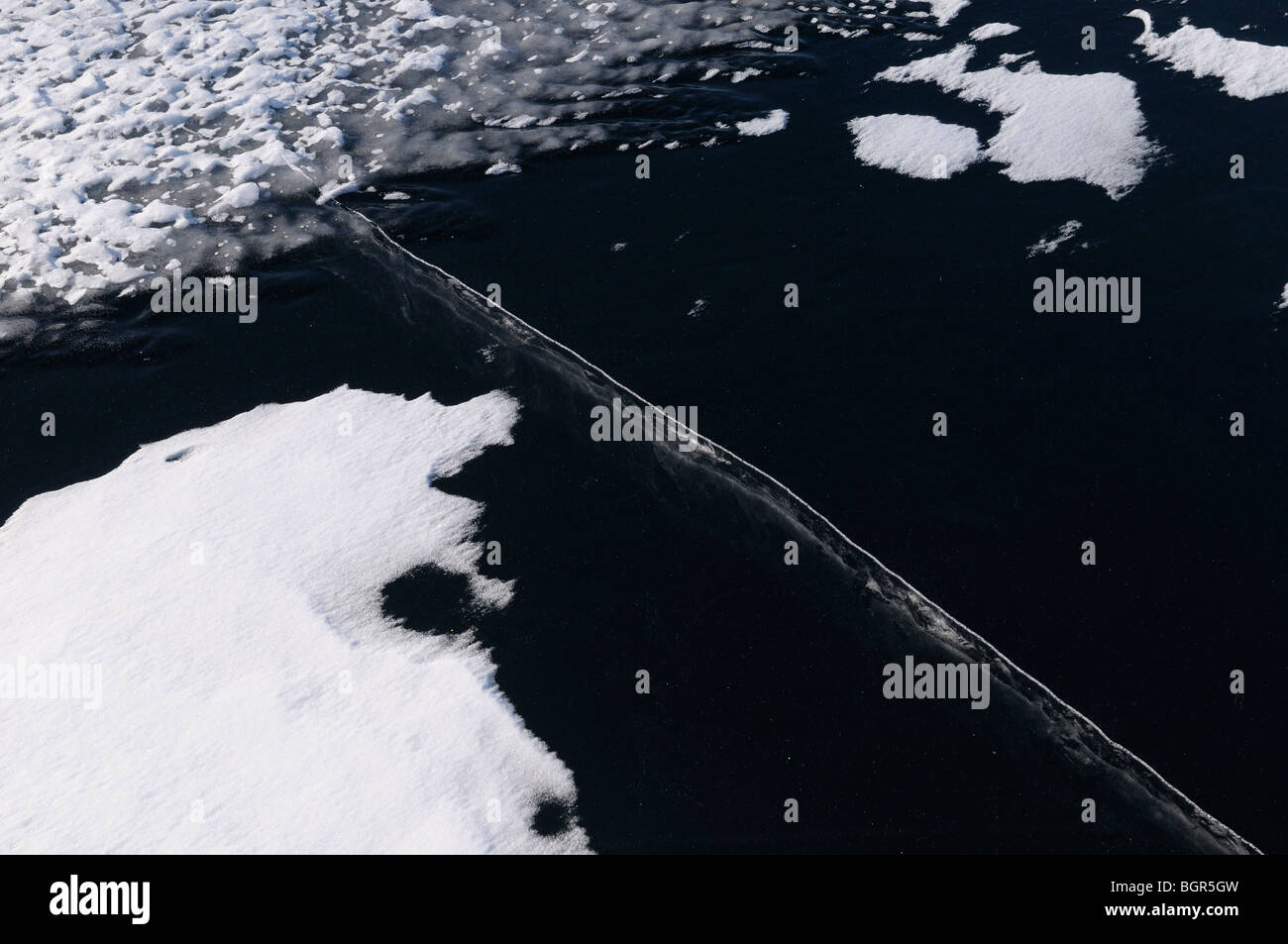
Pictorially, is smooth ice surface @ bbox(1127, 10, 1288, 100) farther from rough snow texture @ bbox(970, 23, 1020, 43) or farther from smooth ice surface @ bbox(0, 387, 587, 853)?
smooth ice surface @ bbox(0, 387, 587, 853)

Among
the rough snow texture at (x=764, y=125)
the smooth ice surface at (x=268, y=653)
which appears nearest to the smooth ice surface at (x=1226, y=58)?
the rough snow texture at (x=764, y=125)

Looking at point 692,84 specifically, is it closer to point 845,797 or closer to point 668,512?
point 668,512

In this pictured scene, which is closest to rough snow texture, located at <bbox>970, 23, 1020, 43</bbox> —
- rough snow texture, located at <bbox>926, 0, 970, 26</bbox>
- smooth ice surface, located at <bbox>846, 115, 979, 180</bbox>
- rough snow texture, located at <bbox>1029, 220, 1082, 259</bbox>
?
rough snow texture, located at <bbox>926, 0, 970, 26</bbox>

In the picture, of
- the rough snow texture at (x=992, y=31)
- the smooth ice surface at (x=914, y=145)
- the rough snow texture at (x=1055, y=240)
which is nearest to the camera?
the rough snow texture at (x=1055, y=240)

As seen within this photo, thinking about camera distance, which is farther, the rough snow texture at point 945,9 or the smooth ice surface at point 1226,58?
the rough snow texture at point 945,9

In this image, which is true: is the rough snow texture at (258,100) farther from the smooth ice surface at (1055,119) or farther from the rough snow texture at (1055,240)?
the rough snow texture at (1055,240)

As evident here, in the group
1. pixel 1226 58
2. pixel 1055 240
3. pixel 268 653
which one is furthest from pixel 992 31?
pixel 268 653

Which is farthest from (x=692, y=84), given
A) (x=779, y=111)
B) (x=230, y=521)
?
(x=230, y=521)
